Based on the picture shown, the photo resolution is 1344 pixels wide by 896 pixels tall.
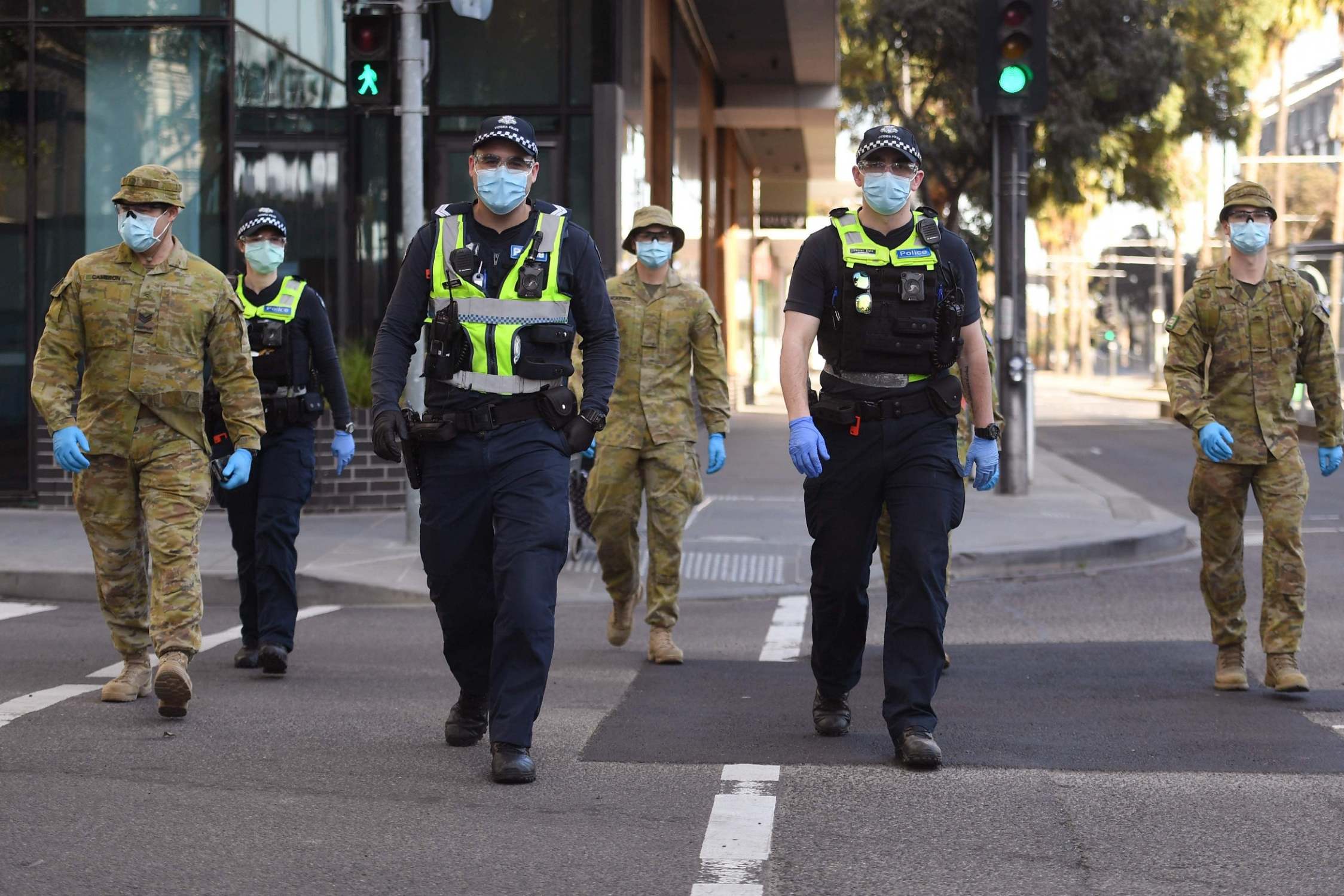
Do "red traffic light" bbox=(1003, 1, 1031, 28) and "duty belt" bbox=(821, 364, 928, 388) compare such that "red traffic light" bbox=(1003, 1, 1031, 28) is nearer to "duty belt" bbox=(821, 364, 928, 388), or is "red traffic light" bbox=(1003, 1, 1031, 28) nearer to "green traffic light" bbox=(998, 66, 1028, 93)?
"green traffic light" bbox=(998, 66, 1028, 93)

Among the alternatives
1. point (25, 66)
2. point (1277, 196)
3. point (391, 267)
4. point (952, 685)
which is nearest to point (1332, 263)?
point (391, 267)

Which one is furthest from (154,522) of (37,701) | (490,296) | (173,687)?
(490,296)

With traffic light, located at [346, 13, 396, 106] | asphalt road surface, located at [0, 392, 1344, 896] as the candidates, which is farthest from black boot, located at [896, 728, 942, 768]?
traffic light, located at [346, 13, 396, 106]

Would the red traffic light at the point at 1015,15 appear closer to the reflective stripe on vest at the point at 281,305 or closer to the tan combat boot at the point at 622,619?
the tan combat boot at the point at 622,619

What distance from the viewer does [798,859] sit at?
480cm

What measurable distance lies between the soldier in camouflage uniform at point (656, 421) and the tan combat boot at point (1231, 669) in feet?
7.75

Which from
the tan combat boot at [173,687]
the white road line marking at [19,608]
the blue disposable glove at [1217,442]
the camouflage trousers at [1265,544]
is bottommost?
the white road line marking at [19,608]

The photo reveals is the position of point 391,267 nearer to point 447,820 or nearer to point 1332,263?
point 447,820

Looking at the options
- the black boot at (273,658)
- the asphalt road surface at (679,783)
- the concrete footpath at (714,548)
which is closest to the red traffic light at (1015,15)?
the concrete footpath at (714,548)

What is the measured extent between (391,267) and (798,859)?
1337cm

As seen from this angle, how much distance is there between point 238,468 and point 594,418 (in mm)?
1825

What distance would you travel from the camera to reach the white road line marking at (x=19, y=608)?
393 inches

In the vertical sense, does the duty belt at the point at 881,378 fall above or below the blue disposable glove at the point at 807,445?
above

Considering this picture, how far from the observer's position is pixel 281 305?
27.2 feet
